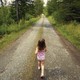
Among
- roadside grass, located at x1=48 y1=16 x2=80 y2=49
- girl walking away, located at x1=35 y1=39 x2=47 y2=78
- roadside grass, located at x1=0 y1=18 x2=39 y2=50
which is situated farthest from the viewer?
roadside grass, located at x1=0 y1=18 x2=39 y2=50

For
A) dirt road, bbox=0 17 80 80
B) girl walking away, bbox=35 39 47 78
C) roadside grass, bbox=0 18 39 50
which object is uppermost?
girl walking away, bbox=35 39 47 78

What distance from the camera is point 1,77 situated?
809 cm

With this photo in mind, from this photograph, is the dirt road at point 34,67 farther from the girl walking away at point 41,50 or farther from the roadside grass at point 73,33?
the roadside grass at point 73,33

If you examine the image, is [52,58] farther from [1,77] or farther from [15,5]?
[15,5]

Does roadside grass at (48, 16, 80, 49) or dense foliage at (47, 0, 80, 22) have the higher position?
dense foliage at (47, 0, 80, 22)

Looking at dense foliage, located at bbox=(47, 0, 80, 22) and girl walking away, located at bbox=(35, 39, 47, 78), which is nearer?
girl walking away, located at bbox=(35, 39, 47, 78)

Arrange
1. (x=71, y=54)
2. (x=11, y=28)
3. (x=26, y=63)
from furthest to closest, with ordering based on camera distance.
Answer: (x=11, y=28), (x=71, y=54), (x=26, y=63)

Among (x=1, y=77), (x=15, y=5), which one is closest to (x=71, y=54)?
(x=1, y=77)

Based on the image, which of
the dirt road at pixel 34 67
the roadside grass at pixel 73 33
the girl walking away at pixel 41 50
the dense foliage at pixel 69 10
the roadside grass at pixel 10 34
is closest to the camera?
the girl walking away at pixel 41 50

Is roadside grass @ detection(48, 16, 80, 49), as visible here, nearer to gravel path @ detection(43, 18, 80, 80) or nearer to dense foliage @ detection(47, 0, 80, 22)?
gravel path @ detection(43, 18, 80, 80)

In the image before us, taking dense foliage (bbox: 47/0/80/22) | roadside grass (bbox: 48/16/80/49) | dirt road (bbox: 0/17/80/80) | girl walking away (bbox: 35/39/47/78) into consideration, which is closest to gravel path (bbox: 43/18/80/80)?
dirt road (bbox: 0/17/80/80)

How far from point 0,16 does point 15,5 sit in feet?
28.6

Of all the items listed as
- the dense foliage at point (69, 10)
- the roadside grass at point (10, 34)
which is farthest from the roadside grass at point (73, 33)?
the roadside grass at point (10, 34)

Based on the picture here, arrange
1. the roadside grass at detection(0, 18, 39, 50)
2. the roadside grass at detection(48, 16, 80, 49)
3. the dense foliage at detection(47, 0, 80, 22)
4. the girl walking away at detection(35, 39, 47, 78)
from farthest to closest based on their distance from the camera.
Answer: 1. the dense foliage at detection(47, 0, 80, 22)
2. the roadside grass at detection(0, 18, 39, 50)
3. the roadside grass at detection(48, 16, 80, 49)
4. the girl walking away at detection(35, 39, 47, 78)
